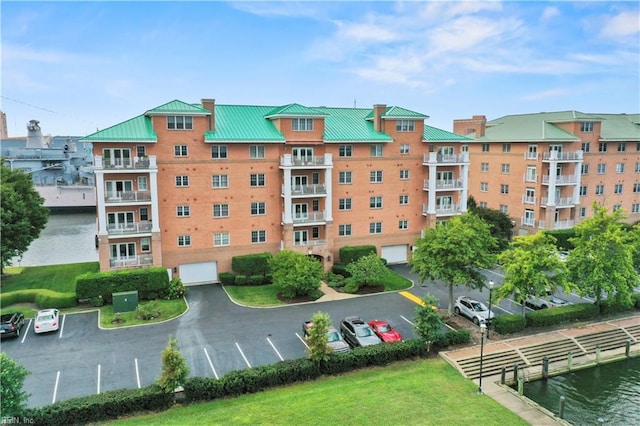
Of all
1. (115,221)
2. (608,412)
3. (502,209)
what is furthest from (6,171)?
(502,209)

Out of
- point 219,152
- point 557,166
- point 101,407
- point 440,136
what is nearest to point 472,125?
point 557,166

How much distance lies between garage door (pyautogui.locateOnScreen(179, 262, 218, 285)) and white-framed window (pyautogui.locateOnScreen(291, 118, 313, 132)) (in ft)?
43.6

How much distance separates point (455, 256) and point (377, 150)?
1621cm

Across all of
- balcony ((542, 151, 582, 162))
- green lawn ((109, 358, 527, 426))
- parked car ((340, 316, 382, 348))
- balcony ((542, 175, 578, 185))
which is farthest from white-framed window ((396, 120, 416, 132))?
green lawn ((109, 358, 527, 426))

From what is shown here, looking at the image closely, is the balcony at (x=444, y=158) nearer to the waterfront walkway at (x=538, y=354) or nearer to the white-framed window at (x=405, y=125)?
the white-framed window at (x=405, y=125)

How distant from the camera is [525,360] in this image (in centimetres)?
2634

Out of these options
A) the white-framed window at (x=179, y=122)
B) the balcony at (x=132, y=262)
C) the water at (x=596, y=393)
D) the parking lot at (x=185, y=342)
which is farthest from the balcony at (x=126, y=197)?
the water at (x=596, y=393)

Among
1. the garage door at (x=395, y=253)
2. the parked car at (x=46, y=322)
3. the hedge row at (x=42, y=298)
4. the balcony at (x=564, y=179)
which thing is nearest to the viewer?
Answer: the parked car at (x=46, y=322)

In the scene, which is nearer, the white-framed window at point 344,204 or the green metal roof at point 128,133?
the green metal roof at point 128,133

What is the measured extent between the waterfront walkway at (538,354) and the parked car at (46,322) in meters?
23.1

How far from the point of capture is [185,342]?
27844mm

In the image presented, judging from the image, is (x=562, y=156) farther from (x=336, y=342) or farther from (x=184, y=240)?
(x=184, y=240)

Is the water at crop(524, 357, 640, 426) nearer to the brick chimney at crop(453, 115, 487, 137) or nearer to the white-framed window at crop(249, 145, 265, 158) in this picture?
the white-framed window at crop(249, 145, 265, 158)

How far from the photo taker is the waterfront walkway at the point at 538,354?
23.5m
